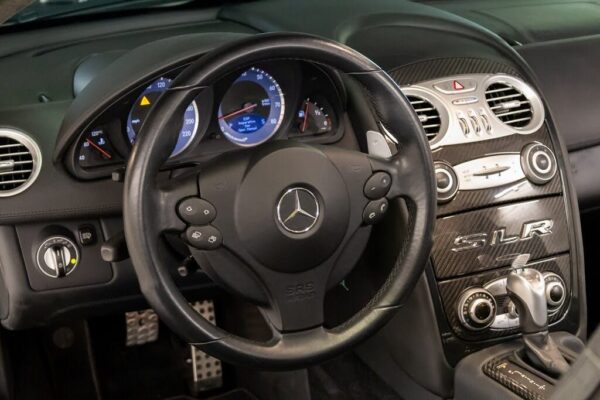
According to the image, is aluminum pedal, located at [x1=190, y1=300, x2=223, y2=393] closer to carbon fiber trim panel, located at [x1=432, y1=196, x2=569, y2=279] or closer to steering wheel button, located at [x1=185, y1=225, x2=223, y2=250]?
carbon fiber trim panel, located at [x1=432, y1=196, x2=569, y2=279]

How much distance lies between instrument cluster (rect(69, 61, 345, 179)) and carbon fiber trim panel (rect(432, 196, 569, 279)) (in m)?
0.33

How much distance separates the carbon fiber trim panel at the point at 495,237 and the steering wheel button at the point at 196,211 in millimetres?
519

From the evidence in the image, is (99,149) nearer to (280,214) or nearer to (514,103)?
(280,214)

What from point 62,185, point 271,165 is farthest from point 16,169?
point 271,165

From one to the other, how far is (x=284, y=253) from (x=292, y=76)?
1.07 feet

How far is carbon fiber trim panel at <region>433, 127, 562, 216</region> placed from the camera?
5.77 ft

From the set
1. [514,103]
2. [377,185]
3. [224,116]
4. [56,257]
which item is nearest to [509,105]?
[514,103]

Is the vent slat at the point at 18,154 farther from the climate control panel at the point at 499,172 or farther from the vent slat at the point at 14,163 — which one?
the climate control panel at the point at 499,172

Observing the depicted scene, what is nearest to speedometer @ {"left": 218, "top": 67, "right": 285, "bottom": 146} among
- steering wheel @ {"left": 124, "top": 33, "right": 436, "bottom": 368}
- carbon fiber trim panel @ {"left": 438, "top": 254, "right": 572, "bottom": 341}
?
steering wheel @ {"left": 124, "top": 33, "right": 436, "bottom": 368}

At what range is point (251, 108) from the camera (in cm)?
158

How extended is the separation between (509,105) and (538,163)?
0.13m

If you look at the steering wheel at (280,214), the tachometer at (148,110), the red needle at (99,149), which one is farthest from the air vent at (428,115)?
the red needle at (99,149)

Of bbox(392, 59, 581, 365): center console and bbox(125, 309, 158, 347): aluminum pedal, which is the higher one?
bbox(392, 59, 581, 365): center console

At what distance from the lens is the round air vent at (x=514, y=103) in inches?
72.5
